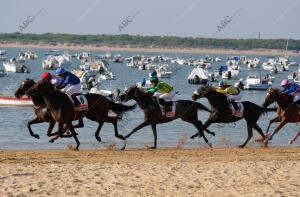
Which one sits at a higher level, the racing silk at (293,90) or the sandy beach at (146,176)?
the racing silk at (293,90)

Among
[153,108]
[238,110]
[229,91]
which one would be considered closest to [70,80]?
[153,108]

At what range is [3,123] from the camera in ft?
89.7

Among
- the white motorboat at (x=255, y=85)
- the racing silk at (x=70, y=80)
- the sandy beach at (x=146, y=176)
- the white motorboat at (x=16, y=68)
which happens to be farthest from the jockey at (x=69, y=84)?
the white motorboat at (x=16, y=68)

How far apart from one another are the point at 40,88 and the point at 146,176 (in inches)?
223

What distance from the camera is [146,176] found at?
38.4 feet

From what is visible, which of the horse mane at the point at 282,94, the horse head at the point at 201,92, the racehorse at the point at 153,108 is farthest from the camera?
the horse mane at the point at 282,94

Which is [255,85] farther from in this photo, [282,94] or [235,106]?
[235,106]

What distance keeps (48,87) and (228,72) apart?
68.3 meters

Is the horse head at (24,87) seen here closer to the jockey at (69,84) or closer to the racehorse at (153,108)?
the jockey at (69,84)

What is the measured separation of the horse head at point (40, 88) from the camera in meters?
16.0

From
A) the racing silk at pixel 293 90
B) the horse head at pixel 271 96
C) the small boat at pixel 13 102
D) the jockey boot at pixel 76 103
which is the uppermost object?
the racing silk at pixel 293 90

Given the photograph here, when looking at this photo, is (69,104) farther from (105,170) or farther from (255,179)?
(255,179)

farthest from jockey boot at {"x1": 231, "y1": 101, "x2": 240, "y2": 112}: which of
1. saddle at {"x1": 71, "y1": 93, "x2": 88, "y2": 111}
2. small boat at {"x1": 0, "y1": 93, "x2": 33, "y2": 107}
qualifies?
small boat at {"x1": 0, "y1": 93, "x2": 33, "y2": 107}

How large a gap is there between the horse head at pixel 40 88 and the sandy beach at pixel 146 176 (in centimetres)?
188
